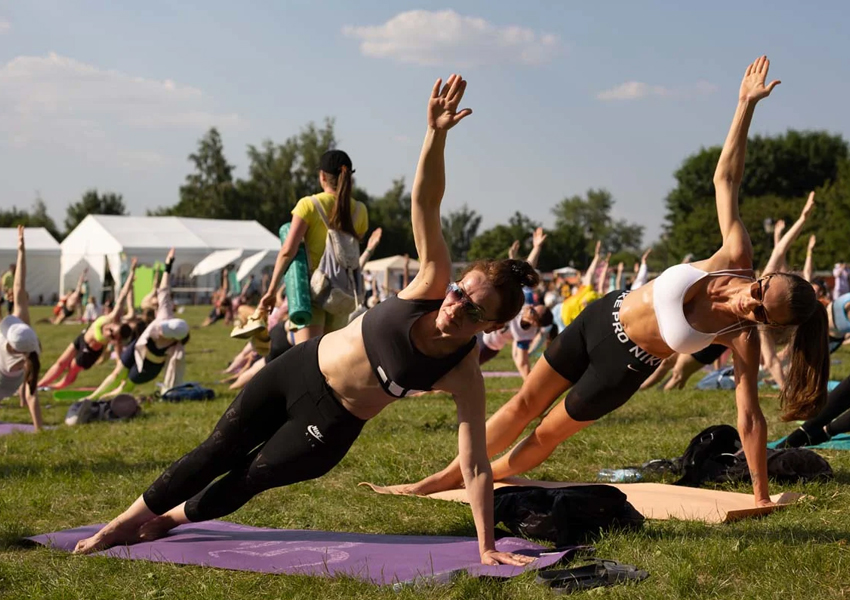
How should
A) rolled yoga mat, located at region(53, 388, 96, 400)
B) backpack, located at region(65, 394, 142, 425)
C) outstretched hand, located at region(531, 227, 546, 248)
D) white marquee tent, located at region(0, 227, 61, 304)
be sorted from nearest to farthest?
1. backpack, located at region(65, 394, 142, 425)
2. outstretched hand, located at region(531, 227, 546, 248)
3. rolled yoga mat, located at region(53, 388, 96, 400)
4. white marquee tent, located at region(0, 227, 61, 304)

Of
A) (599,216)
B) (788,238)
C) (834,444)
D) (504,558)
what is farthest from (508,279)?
(599,216)

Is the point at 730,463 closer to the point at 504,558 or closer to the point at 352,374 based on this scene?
the point at 504,558

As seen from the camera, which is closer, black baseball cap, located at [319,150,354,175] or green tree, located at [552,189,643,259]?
black baseball cap, located at [319,150,354,175]

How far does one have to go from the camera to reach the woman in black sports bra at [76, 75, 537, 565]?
3.86 metres

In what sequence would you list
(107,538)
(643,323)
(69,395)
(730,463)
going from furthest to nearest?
(69,395), (730,463), (643,323), (107,538)

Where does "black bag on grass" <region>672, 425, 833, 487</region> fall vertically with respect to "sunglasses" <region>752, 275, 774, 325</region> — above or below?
below

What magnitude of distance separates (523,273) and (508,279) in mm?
110

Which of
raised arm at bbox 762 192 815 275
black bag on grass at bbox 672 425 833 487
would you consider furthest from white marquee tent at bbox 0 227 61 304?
black bag on grass at bbox 672 425 833 487

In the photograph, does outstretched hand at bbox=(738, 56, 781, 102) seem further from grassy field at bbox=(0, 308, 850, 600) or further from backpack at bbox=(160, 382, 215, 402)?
backpack at bbox=(160, 382, 215, 402)

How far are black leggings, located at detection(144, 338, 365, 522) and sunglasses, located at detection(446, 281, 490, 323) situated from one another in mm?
828

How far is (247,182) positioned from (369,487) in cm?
7889

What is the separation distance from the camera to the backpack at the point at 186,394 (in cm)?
1166

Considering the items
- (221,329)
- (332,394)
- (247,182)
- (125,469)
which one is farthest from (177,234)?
(332,394)

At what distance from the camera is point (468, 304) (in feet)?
12.4
